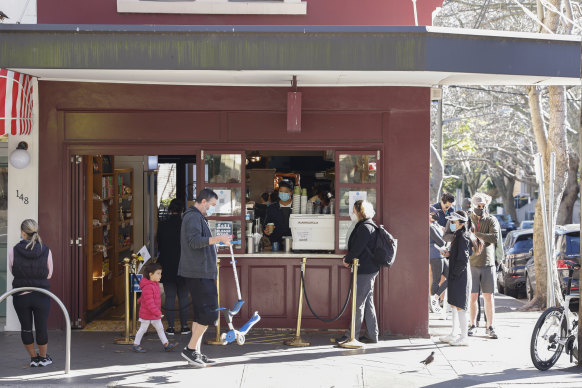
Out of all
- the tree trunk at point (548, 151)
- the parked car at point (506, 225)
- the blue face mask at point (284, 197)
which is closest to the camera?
the blue face mask at point (284, 197)

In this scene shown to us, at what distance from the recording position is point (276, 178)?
1324cm

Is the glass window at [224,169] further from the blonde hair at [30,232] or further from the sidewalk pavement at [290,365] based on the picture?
the blonde hair at [30,232]

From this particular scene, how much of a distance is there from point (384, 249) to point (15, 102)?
483 centimetres

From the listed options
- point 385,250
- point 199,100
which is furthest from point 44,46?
point 385,250

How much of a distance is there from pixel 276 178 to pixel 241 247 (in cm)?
283

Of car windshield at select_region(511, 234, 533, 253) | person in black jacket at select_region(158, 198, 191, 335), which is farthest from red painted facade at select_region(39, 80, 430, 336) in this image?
car windshield at select_region(511, 234, 533, 253)

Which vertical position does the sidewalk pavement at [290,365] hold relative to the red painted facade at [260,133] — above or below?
below

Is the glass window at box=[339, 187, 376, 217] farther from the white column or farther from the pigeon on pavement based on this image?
the white column

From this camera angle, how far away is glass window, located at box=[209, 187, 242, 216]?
34.9 feet

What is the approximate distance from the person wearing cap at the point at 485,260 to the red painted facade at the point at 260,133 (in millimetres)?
784

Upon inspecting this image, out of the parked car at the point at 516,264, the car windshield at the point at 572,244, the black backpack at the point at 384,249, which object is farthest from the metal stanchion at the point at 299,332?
the parked car at the point at 516,264

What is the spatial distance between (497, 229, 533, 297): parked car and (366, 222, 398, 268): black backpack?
920cm

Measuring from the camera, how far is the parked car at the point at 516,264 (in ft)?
59.6

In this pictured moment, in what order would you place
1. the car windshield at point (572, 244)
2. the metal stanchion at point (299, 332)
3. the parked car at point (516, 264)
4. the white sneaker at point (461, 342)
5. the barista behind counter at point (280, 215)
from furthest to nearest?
the parked car at point (516, 264), the car windshield at point (572, 244), the barista behind counter at point (280, 215), the white sneaker at point (461, 342), the metal stanchion at point (299, 332)
